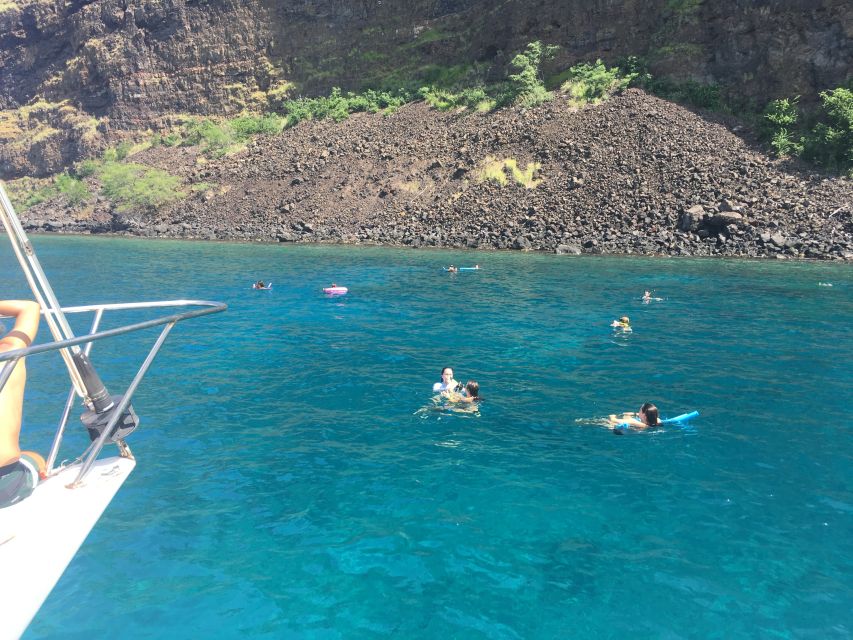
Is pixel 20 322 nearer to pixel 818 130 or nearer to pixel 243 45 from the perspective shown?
pixel 818 130

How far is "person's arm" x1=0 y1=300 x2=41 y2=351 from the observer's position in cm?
547

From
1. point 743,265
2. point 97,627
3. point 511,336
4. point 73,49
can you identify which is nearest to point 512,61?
point 743,265

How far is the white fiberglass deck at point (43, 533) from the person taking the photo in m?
4.90

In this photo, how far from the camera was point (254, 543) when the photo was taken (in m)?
8.72

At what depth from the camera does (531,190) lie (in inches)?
2072

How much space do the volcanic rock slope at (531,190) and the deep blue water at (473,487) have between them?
905 inches

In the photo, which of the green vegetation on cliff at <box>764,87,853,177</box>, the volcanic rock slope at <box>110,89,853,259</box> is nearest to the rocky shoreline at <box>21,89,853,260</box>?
the volcanic rock slope at <box>110,89,853,259</box>

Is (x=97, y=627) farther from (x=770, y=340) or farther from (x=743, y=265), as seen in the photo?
(x=743, y=265)

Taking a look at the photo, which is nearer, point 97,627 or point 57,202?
point 97,627

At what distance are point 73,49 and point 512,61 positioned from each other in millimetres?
73007

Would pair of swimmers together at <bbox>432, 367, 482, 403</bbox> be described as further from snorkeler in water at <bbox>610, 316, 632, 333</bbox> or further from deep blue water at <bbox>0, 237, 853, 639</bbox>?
snorkeler in water at <bbox>610, 316, 632, 333</bbox>

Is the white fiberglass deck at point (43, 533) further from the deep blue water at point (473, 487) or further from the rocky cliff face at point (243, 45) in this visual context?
the rocky cliff face at point (243, 45)

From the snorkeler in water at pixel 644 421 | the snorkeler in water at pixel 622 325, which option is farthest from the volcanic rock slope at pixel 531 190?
the snorkeler in water at pixel 644 421

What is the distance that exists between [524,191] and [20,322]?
1970 inches
